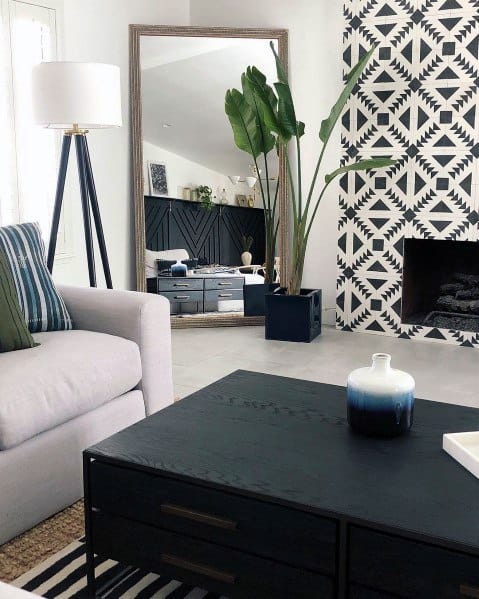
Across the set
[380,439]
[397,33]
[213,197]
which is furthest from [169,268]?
[380,439]

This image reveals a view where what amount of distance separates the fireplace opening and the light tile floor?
278 millimetres

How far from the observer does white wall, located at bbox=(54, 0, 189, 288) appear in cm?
434

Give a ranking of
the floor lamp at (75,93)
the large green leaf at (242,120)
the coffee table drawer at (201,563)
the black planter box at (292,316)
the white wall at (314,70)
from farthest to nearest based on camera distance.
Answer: the white wall at (314,70), the large green leaf at (242,120), the black planter box at (292,316), the floor lamp at (75,93), the coffee table drawer at (201,563)

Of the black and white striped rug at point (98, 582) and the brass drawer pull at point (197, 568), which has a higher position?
the brass drawer pull at point (197, 568)

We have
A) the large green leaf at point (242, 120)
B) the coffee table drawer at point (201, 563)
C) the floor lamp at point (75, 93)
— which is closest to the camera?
A: the coffee table drawer at point (201, 563)

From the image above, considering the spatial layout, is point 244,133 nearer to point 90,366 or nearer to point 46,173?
point 46,173

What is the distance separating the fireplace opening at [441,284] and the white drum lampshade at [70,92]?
2108 mm

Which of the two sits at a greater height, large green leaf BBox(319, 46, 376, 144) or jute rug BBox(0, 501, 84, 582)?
large green leaf BBox(319, 46, 376, 144)

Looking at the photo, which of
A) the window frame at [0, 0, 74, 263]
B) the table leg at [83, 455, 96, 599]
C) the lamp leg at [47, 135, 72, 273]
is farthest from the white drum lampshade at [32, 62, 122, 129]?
the table leg at [83, 455, 96, 599]

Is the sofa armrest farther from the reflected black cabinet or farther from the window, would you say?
the reflected black cabinet

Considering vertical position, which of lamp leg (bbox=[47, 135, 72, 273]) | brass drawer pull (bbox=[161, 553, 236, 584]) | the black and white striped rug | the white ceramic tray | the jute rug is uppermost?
lamp leg (bbox=[47, 135, 72, 273])

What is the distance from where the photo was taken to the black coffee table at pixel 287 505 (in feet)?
4.63

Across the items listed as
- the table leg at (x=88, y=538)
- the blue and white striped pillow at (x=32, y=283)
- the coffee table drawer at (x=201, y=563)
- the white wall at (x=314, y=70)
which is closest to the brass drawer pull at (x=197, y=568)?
the coffee table drawer at (x=201, y=563)

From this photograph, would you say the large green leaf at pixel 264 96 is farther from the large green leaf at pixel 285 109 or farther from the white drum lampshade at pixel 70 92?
the white drum lampshade at pixel 70 92
